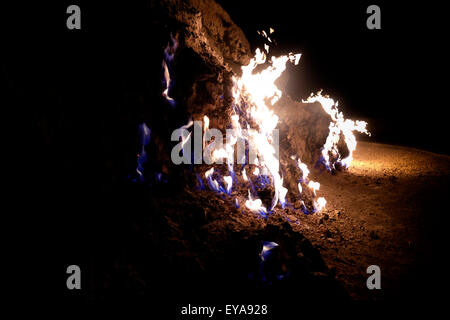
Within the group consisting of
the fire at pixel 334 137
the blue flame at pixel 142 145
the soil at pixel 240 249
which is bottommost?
the soil at pixel 240 249

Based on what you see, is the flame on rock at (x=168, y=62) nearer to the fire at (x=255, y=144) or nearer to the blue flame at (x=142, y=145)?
the fire at (x=255, y=144)

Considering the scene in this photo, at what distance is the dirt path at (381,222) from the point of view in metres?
4.98

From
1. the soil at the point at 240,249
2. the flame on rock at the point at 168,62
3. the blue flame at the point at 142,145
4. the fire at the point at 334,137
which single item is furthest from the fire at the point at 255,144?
the fire at the point at 334,137

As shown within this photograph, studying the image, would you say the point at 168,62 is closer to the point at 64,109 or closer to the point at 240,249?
the point at 64,109

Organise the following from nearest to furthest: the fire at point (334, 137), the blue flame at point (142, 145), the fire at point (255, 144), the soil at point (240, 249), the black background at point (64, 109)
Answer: the soil at point (240, 249) < the black background at point (64, 109) < the blue flame at point (142, 145) < the fire at point (255, 144) < the fire at point (334, 137)

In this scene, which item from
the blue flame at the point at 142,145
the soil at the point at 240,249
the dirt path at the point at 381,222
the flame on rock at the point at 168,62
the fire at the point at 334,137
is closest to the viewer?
the soil at the point at 240,249

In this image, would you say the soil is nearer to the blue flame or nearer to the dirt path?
the dirt path

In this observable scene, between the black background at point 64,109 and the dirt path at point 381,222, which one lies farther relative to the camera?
the dirt path at point 381,222

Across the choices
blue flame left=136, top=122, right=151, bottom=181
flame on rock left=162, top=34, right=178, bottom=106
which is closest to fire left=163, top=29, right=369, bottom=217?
flame on rock left=162, top=34, right=178, bottom=106

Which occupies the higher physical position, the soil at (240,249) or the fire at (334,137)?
the fire at (334,137)

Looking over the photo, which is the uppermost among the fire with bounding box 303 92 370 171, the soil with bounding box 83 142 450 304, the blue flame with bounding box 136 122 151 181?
the fire with bounding box 303 92 370 171

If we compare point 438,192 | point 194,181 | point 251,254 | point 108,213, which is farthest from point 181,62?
point 438,192

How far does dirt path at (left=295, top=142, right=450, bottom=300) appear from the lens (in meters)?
4.98

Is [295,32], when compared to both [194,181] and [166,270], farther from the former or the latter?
[166,270]
